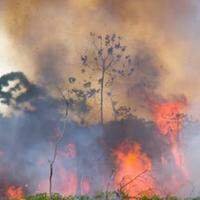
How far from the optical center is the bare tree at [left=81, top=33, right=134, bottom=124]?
27.8 m

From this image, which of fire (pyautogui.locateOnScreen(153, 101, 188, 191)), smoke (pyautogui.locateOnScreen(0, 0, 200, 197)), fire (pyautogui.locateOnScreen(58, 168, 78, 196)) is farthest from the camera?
fire (pyautogui.locateOnScreen(153, 101, 188, 191))

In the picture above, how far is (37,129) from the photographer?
26609 millimetres

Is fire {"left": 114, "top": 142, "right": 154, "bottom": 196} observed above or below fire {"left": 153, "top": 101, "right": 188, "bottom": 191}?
below

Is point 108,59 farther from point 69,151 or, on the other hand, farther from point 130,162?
point 130,162

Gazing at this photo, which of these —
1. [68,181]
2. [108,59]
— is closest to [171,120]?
[108,59]

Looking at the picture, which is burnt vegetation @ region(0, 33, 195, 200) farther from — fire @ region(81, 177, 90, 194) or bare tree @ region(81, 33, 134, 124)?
fire @ region(81, 177, 90, 194)

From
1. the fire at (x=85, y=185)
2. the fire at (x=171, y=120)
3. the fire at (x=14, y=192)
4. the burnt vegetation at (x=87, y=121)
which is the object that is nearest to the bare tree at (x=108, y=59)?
the burnt vegetation at (x=87, y=121)

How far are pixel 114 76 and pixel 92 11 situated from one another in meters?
4.22

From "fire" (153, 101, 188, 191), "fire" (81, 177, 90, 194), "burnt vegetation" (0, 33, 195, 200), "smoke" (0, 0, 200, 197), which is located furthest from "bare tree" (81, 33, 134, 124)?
"fire" (81, 177, 90, 194)

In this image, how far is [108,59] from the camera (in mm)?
28141

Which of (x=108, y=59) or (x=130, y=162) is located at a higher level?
(x=108, y=59)

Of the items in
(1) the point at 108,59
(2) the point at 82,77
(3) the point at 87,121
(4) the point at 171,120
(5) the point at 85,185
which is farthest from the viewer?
(1) the point at 108,59

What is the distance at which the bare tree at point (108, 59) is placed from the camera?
27812 millimetres

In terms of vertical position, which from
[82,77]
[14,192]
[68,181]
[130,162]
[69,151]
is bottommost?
[14,192]
